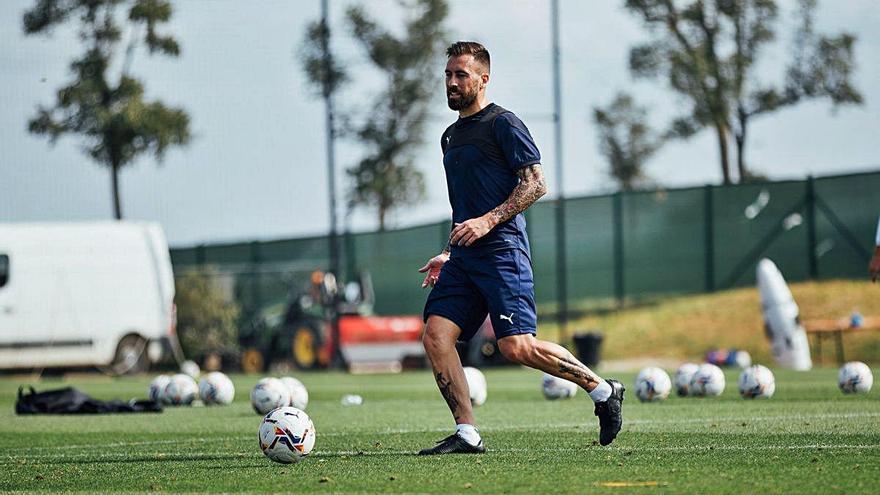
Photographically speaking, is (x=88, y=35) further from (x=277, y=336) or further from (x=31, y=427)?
(x=31, y=427)

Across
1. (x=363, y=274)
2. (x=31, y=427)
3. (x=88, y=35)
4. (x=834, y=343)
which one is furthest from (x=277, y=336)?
(x=31, y=427)

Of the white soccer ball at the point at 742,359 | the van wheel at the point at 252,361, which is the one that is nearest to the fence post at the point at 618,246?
the white soccer ball at the point at 742,359

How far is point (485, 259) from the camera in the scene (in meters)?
8.74

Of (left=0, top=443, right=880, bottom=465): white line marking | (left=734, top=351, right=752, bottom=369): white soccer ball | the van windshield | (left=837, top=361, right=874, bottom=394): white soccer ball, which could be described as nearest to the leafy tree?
the van windshield

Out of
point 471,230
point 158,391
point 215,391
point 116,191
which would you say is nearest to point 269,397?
point 215,391

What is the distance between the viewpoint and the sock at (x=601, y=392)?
8.78 m

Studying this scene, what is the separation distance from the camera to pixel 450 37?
40781 mm

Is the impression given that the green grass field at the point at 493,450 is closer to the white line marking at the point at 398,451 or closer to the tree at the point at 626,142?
the white line marking at the point at 398,451

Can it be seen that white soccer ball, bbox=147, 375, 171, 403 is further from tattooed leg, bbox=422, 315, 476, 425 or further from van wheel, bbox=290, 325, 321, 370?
van wheel, bbox=290, 325, 321, 370

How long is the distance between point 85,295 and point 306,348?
16.0 ft

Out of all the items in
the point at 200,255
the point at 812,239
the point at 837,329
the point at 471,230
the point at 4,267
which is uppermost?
the point at 471,230

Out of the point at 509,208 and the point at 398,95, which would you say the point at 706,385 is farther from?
the point at 398,95

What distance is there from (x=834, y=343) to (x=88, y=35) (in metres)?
17.2

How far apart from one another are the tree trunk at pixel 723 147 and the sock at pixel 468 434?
31091 millimetres
